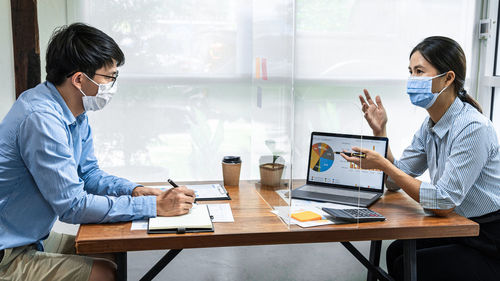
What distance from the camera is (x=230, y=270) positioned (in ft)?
9.34

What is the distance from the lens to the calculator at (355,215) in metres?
1.64

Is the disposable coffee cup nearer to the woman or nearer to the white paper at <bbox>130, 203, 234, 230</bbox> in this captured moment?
the white paper at <bbox>130, 203, 234, 230</bbox>

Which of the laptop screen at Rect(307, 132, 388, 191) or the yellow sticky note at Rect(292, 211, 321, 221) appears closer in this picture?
the yellow sticky note at Rect(292, 211, 321, 221)

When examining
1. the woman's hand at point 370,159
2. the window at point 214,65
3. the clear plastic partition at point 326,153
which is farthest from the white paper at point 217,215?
the window at point 214,65

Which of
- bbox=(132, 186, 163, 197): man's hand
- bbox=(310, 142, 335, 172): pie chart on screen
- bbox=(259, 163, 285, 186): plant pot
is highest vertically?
bbox=(310, 142, 335, 172): pie chart on screen

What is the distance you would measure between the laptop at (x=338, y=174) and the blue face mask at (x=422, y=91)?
0.70 feet

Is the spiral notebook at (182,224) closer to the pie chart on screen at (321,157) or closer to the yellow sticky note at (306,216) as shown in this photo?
the yellow sticky note at (306,216)

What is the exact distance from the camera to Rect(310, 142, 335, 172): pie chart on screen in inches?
78.2

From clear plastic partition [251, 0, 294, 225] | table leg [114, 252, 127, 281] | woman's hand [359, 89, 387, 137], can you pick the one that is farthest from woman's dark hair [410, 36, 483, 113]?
table leg [114, 252, 127, 281]

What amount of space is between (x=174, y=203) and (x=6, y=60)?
6.14 ft

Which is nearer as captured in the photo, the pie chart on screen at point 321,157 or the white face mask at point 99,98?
the white face mask at point 99,98

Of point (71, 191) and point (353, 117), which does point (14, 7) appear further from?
point (353, 117)

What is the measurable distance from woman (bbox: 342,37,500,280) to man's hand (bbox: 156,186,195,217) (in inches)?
24.6

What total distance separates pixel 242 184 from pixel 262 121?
302 mm
